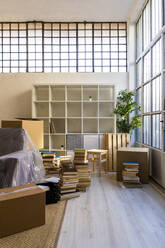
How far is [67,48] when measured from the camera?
5.84 metres

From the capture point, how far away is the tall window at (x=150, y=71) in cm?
371

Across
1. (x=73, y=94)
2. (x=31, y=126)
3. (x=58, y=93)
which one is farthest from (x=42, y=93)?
(x=31, y=126)

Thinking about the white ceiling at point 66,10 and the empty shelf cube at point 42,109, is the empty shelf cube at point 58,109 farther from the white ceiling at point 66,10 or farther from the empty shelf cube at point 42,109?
the white ceiling at point 66,10

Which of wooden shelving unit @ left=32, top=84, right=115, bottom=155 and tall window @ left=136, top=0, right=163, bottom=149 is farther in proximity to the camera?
wooden shelving unit @ left=32, top=84, right=115, bottom=155

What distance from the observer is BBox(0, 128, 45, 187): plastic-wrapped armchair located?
2.42 metres

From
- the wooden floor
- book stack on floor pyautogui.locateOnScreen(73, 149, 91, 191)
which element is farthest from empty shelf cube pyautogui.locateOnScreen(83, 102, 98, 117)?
the wooden floor

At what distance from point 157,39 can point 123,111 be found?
5.56ft

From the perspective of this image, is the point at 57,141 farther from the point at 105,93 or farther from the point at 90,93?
the point at 105,93

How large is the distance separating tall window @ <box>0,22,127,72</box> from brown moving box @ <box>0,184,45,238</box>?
13.9 feet

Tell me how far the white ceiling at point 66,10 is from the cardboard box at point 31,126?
Answer: 2690mm

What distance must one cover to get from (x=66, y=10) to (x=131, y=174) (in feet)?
13.1

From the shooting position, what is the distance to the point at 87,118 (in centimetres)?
558

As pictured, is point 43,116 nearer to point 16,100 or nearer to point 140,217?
point 16,100

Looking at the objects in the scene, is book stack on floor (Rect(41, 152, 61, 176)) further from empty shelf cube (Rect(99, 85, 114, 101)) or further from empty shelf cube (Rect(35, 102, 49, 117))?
empty shelf cube (Rect(99, 85, 114, 101))
